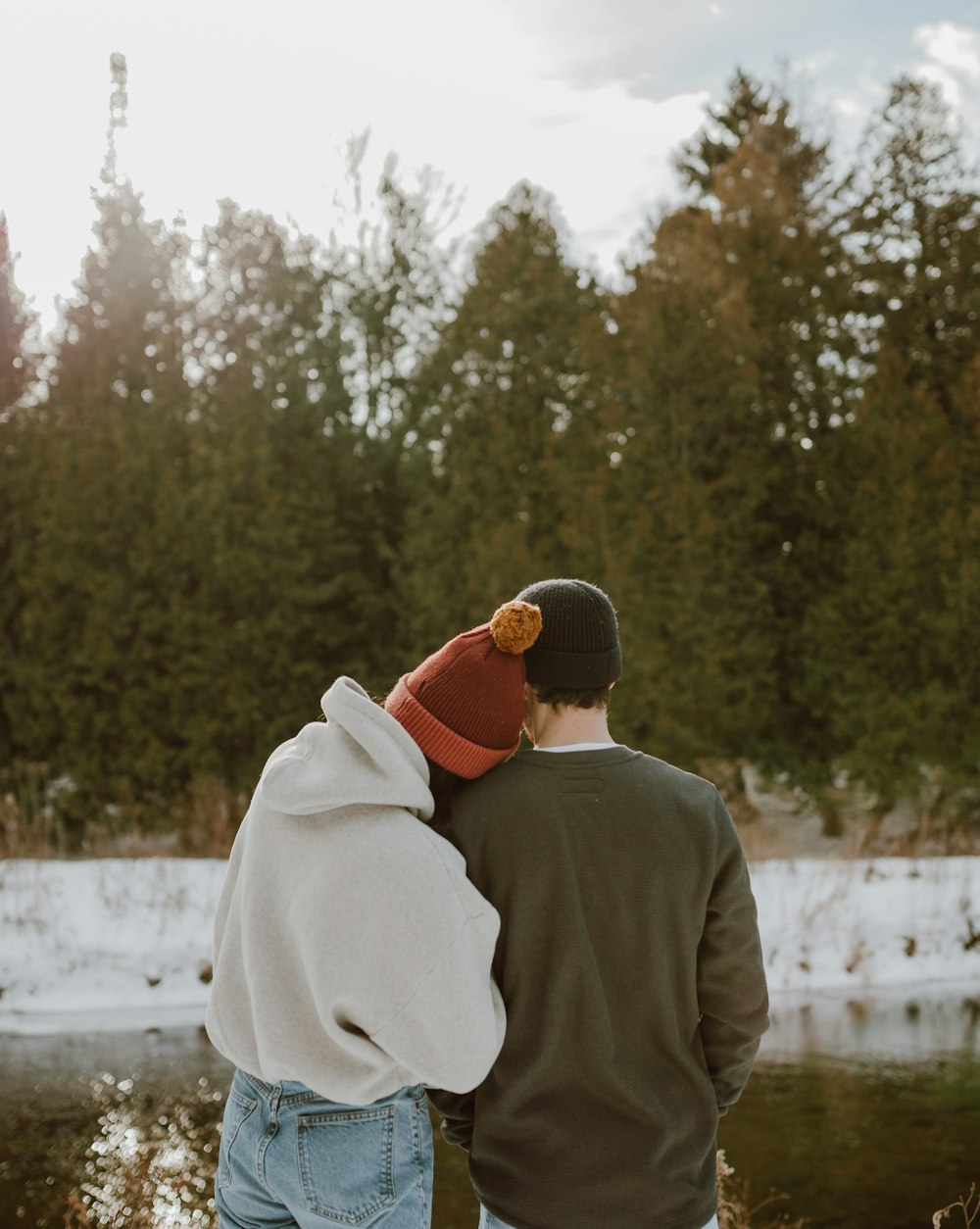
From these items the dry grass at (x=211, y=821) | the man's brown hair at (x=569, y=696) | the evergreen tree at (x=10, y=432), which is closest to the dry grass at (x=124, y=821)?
the dry grass at (x=211, y=821)

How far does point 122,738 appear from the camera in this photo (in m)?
12.0

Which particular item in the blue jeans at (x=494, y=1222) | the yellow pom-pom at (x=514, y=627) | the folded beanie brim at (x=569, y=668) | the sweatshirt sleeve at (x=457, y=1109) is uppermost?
the yellow pom-pom at (x=514, y=627)

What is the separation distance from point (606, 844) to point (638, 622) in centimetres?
942

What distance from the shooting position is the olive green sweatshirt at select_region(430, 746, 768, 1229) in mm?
2068

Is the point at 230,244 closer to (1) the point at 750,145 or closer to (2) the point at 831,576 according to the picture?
(1) the point at 750,145

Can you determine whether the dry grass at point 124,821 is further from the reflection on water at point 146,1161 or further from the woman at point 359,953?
the woman at point 359,953

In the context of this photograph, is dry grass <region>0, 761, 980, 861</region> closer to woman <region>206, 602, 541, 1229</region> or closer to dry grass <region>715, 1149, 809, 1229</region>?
dry grass <region>715, 1149, 809, 1229</region>

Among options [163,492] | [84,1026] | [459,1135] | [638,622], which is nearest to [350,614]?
[163,492]

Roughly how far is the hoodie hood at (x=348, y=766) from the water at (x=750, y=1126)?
2821mm

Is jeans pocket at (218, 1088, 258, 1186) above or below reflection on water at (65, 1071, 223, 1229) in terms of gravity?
above

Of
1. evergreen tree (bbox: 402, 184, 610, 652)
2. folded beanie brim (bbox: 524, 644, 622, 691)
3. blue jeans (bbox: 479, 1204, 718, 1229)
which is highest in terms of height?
evergreen tree (bbox: 402, 184, 610, 652)

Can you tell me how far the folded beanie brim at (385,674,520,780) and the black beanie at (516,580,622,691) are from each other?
0.18 metres

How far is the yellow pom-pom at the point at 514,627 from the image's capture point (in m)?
2.09

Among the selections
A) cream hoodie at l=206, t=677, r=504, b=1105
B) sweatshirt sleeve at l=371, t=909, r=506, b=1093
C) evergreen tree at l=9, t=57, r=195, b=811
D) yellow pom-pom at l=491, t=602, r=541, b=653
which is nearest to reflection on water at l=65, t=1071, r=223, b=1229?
cream hoodie at l=206, t=677, r=504, b=1105
